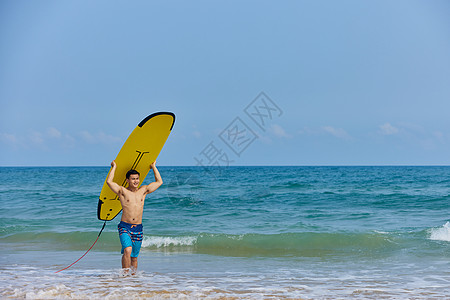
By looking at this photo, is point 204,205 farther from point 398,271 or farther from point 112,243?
point 398,271

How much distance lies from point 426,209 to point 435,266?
333 inches

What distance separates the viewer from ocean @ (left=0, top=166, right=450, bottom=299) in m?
5.90

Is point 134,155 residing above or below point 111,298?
above

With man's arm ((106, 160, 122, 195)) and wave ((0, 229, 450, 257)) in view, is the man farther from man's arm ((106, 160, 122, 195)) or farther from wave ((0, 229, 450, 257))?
wave ((0, 229, 450, 257))

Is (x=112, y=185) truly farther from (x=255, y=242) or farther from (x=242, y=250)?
(x=255, y=242)

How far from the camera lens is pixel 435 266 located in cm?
759

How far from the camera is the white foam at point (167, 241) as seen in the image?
10.3 meters

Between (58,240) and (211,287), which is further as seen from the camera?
(58,240)

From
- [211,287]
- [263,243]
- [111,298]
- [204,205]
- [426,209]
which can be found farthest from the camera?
[204,205]

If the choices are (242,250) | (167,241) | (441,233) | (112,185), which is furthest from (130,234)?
(441,233)

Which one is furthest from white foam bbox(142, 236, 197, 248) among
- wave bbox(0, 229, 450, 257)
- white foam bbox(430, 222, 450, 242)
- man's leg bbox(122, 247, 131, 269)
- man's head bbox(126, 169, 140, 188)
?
white foam bbox(430, 222, 450, 242)

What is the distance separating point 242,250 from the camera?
9.71 m

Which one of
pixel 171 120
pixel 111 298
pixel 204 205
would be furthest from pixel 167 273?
pixel 204 205

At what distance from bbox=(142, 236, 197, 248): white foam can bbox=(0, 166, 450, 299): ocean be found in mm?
22
